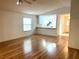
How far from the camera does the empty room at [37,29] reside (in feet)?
13.5

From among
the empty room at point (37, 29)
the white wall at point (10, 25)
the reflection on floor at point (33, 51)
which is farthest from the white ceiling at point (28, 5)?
the reflection on floor at point (33, 51)

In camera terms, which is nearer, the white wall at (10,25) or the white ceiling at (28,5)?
the white ceiling at (28,5)

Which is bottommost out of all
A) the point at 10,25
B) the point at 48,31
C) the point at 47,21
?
the point at 48,31

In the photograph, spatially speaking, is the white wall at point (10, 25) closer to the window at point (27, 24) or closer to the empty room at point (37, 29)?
the empty room at point (37, 29)

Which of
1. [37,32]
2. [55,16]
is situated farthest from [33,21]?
[55,16]

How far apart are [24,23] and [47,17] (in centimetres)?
262

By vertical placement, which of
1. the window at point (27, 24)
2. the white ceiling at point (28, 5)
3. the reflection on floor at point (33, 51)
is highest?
the white ceiling at point (28, 5)

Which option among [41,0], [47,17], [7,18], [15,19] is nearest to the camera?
[41,0]

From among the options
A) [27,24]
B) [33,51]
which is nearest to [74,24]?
[33,51]

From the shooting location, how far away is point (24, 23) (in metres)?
8.34

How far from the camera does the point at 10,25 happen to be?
666 centimetres

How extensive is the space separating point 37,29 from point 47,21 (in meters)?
1.31

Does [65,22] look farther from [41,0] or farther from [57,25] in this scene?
[41,0]

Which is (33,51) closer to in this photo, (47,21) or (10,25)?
(10,25)
